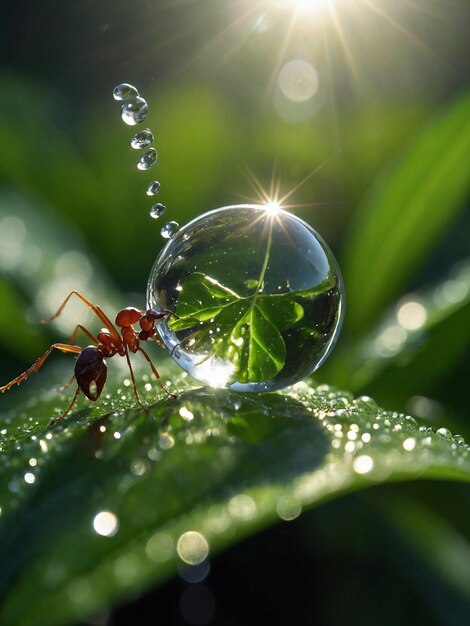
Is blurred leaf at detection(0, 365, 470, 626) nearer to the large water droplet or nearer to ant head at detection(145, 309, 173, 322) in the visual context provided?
the large water droplet

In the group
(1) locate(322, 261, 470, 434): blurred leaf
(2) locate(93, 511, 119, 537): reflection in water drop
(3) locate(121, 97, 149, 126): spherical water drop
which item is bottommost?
(2) locate(93, 511, 119, 537): reflection in water drop

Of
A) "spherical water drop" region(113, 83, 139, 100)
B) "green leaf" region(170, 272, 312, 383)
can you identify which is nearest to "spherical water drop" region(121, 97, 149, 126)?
"spherical water drop" region(113, 83, 139, 100)

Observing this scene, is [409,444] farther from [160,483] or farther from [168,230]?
[168,230]

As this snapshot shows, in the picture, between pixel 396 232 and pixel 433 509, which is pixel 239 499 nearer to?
pixel 433 509

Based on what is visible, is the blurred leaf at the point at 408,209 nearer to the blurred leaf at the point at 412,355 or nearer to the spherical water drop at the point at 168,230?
the blurred leaf at the point at 412,355

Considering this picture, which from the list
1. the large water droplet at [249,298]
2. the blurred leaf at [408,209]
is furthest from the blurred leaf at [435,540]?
the blurred leaf at [408,209]

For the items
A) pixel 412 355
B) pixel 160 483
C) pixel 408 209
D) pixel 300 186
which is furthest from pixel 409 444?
pixel 300 186

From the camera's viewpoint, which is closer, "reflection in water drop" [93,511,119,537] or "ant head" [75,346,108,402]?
"reflection in water drop" [93,511,119,537]
